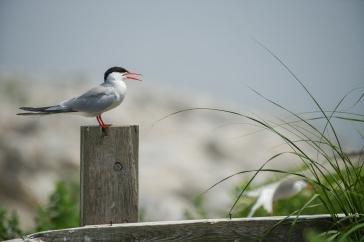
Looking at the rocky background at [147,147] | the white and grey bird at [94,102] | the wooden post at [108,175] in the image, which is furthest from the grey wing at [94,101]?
the rocky background at [147,147]

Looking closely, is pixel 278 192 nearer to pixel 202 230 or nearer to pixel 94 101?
pixel 94 101

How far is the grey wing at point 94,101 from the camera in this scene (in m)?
4.45

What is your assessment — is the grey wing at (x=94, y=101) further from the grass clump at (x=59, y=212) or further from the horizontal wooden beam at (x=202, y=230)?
the horizontal wooden beam at (x=202, y=230)

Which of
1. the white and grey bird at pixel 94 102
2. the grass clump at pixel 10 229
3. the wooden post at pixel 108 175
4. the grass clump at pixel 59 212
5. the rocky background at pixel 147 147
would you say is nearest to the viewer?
the wooden post at pixel 108 175

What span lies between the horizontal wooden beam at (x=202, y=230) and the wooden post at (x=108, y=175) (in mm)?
542

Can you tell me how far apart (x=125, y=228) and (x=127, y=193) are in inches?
24.5

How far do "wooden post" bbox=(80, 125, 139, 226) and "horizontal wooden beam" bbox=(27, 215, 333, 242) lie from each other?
0.54 metres

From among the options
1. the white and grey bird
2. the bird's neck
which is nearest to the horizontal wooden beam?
the white and grey bird

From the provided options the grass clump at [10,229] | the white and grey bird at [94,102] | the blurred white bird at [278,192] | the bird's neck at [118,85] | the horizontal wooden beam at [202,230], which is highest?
the bird's neck at [118,85]

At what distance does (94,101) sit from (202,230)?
5.22ft

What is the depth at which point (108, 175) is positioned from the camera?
3.62m

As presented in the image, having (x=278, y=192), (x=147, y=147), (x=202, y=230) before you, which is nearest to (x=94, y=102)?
(x=278, y=192)

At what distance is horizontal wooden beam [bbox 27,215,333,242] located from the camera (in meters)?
3.00

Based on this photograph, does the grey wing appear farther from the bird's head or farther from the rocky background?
the rocky background
